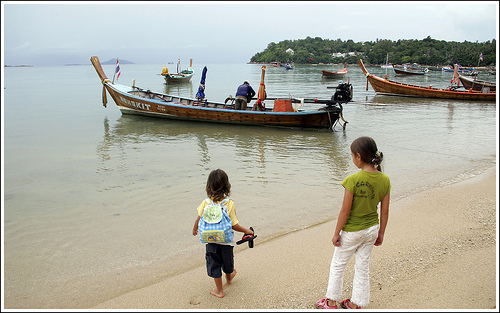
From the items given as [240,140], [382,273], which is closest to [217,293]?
[382,273]

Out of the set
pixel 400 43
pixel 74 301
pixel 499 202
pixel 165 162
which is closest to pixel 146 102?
pixel 165 162

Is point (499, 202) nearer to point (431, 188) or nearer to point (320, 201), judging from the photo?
point (320, 201)

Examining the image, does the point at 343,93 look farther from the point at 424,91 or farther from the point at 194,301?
the point at 424,91

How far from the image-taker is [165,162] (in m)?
9.09

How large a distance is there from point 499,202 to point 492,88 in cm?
2793

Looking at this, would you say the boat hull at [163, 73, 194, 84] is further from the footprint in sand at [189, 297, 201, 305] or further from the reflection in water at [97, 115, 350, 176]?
the footprint in sand at [189, 297, 201, 305]

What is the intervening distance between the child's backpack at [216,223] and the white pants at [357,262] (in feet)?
2.83

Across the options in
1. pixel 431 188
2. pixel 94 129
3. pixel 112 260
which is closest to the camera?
pixel 112 260

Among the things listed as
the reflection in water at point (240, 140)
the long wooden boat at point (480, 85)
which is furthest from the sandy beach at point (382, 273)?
the long wooden boat at point (480, 85)

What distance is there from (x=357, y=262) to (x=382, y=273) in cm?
79

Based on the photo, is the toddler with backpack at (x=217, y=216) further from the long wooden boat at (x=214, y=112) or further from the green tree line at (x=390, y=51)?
the green tree line at (x=390, y=51)

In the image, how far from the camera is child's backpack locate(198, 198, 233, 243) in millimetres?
2723

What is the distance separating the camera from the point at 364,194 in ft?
8.05

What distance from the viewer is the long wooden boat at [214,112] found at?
→ 13.0 m
